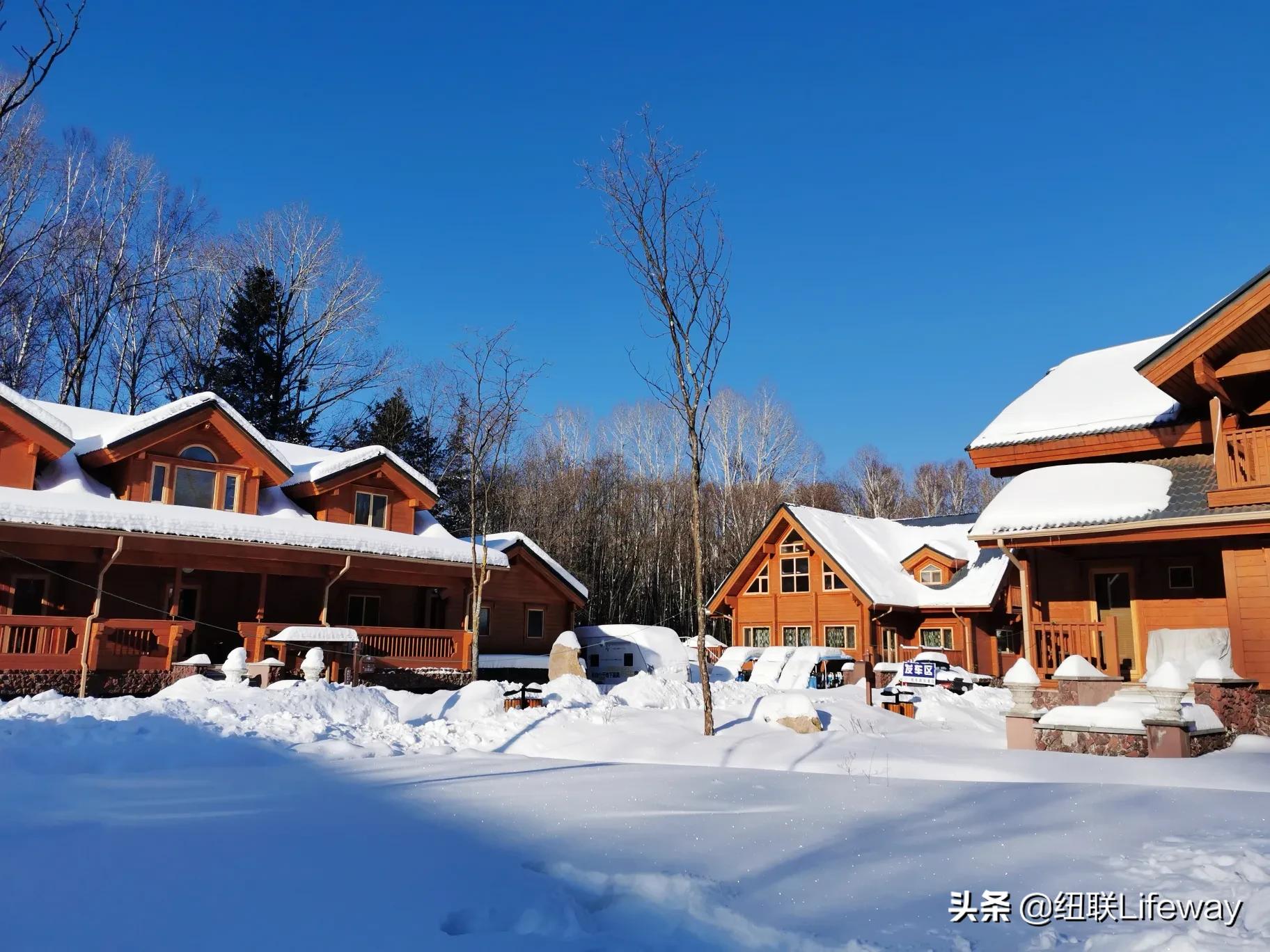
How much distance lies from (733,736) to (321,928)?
26.5 feet

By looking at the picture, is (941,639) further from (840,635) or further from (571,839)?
(571,839)

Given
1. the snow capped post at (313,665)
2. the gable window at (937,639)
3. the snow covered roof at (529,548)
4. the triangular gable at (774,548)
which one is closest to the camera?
the snow capped post at (313,665)

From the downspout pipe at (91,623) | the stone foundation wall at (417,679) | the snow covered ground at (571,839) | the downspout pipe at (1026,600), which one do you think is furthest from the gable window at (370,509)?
the downspout pipe at (1026,600)

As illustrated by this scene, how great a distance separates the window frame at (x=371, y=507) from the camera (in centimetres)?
2266

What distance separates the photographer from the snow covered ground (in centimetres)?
381

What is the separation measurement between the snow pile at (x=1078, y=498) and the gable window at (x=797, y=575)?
42.2 feet

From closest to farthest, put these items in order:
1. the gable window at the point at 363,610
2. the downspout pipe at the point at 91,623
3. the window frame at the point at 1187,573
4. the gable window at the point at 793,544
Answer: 1. the downspout pipe at the point at 91,623
2. the window frame at the point at 1187,573
3. the gable window at the point at 363,610
4. the gable window at the point at 793,544

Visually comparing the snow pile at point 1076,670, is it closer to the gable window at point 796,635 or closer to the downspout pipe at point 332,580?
the downspout pipe at point 332,580

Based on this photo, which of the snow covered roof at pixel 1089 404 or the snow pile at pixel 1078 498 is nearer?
the snow pile at pixel 1078 498

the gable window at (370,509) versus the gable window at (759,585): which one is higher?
the gable window at (370,509)

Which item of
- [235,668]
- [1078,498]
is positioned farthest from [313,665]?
[1078,498]

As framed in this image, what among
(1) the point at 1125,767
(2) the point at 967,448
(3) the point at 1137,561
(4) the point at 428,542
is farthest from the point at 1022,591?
(4) the point at 428,542

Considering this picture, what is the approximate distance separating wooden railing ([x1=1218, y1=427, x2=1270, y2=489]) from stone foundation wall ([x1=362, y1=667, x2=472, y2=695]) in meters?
16.0

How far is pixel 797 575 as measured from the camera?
3109 cm
